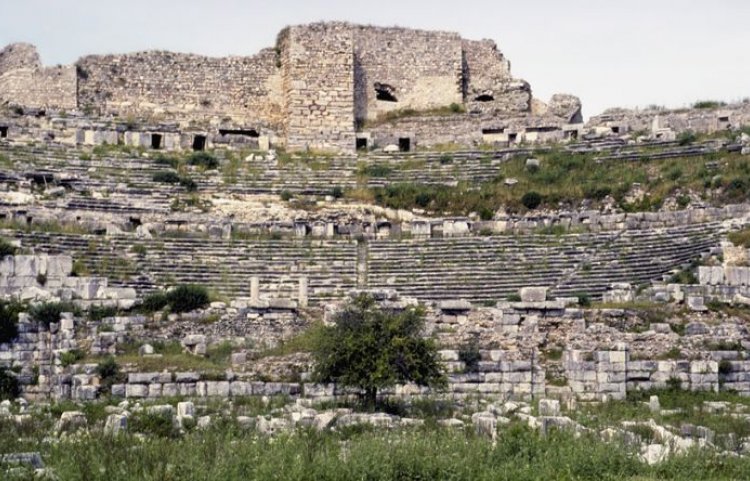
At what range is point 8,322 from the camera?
26.6 m

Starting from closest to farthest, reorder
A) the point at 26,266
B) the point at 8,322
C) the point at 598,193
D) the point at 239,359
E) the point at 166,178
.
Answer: the point at 239,359 → the point at 8,322 → the point at 26,266 → the point at 598,193 → the point at 166,178

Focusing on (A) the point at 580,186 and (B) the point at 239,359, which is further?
(A) the point at 580,186

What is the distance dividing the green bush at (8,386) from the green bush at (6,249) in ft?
16.0

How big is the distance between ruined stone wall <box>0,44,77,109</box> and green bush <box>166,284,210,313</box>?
50.6 feet

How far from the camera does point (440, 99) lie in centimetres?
4488

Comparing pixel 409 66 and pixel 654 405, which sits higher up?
pixel 409 66

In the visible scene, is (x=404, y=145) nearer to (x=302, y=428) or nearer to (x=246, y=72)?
(x=246, y=72)

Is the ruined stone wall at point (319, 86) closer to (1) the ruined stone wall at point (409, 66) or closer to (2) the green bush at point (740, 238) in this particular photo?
(1) the ruined stone wall at point (409, 66)

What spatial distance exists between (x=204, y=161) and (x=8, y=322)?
1301cm

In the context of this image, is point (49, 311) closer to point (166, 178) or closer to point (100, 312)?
point (100, 312)

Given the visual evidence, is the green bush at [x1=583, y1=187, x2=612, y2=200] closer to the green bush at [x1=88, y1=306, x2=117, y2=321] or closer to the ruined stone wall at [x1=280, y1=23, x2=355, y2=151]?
the ruined stone wall at [x1=280, y1=23, x2=355, y2=151]

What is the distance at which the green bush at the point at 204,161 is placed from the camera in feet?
127

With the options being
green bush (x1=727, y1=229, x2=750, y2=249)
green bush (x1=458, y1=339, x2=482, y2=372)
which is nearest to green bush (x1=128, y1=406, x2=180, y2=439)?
green bush (x1=458, y1=339, x2=482, y2=372)

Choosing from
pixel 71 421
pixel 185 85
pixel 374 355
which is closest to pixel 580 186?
pixel 185 85
